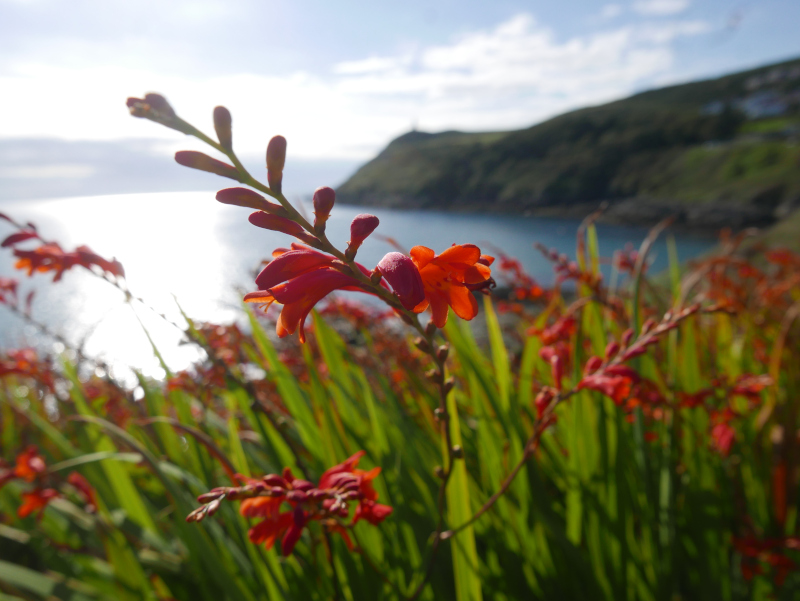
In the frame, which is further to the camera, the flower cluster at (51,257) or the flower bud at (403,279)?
the flower cluster at (51,257)

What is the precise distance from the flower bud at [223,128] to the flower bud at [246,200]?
0.17 ft

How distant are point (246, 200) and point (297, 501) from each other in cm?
39

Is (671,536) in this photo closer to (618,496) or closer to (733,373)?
(618,496)

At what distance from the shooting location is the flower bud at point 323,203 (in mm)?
421

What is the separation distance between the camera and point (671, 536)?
1152 mm

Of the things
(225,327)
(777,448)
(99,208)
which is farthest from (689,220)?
(99,208)

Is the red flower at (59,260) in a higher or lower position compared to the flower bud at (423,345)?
higher

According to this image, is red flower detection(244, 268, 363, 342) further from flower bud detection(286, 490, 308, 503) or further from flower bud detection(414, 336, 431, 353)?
flower bud detection(286, 490, 308, 503)

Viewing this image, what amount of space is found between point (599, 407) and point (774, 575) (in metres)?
0.72

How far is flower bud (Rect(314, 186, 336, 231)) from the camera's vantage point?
1.38ft

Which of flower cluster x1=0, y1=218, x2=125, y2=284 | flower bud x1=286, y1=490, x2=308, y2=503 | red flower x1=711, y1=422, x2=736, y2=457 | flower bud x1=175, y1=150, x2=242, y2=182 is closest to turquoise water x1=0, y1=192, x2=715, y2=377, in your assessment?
flower cluster x1=0, y1=218, x2=125, y2=284

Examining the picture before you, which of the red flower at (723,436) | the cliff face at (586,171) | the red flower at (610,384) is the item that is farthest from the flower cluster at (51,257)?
the red flower at (723,436)

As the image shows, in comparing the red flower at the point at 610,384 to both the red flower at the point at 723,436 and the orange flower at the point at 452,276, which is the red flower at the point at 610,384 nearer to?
the orange flower at the point at 452,276

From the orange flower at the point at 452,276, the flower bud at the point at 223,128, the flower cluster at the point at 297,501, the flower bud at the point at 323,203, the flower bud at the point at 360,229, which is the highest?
the flower bud at the point at 223,128
